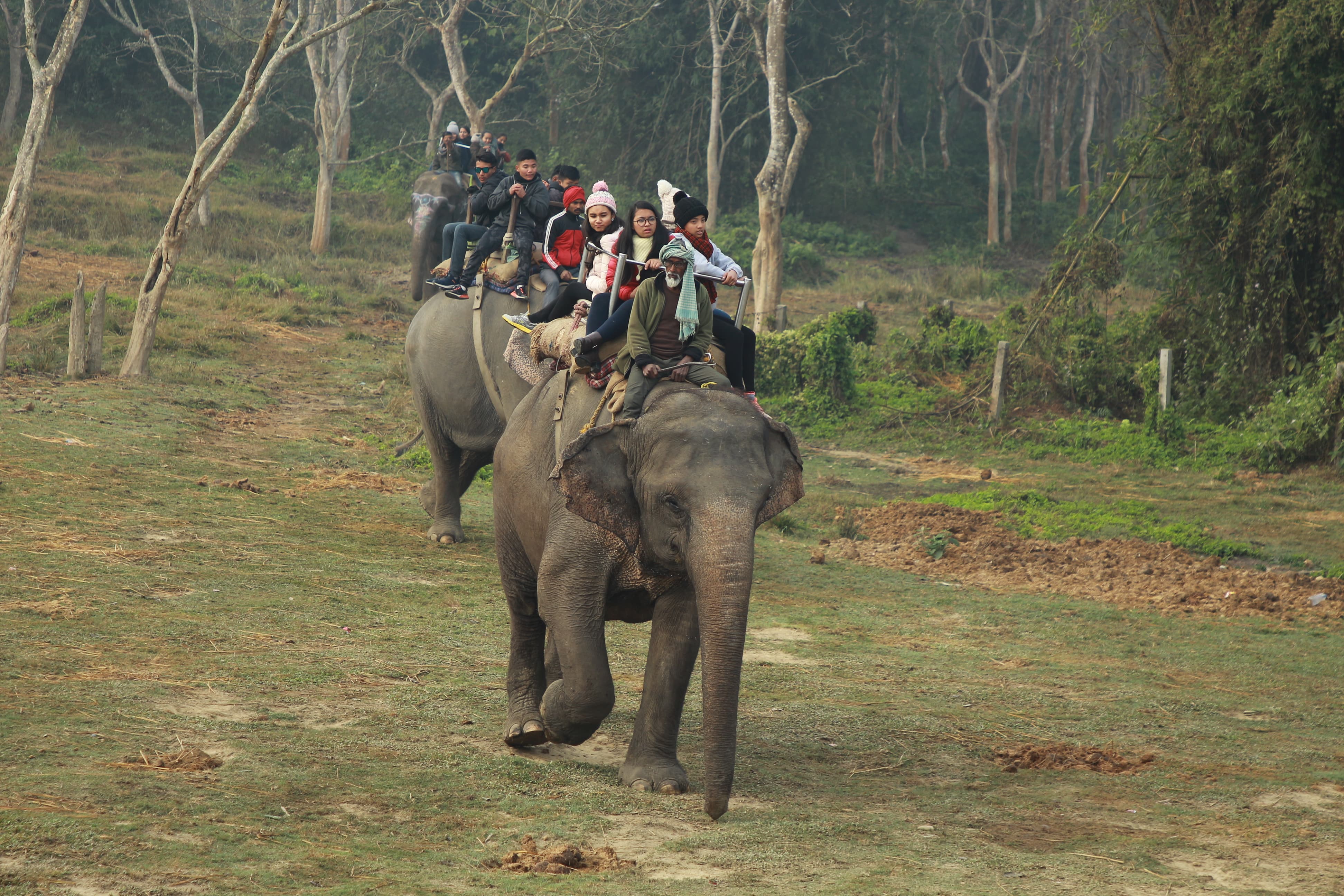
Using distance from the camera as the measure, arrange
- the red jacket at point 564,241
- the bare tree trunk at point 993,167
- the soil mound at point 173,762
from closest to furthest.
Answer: the soil mound at point 173,762, the red jacket at point 564,241, the bare tree trunk at point 993,167

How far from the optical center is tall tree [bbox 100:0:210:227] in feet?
102

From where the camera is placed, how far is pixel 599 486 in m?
5.35

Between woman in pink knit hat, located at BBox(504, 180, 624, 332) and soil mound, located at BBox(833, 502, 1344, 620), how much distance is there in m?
4.94

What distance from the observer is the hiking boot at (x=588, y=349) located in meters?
5.98

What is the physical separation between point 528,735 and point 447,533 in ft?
16.8

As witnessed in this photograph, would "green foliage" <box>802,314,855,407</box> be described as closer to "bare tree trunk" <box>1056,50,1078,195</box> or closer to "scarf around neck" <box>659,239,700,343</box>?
"scarf around neck" <box>659,239,700,343</box>

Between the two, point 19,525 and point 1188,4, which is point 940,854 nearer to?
point 19,525

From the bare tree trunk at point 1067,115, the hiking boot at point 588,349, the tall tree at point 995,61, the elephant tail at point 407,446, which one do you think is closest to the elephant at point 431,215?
the elephant tail at point 407,446

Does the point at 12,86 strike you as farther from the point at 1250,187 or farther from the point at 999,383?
the point at 1250,187

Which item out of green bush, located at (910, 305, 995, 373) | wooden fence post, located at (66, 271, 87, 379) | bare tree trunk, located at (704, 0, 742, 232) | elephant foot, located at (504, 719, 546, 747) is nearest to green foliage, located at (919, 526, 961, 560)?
elephant foot, located at (504, 719, 546, 747)

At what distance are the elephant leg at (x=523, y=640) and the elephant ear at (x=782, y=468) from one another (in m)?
1.60

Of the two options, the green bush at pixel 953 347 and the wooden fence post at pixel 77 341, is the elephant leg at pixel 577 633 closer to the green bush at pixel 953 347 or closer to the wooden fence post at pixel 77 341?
the wooden fence post at pixel 77 341

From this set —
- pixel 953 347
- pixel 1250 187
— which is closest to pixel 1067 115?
pixel 953 347

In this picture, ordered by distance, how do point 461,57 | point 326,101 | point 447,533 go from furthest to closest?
1. point 326,101
2. point 461,57
3. point 447,533
